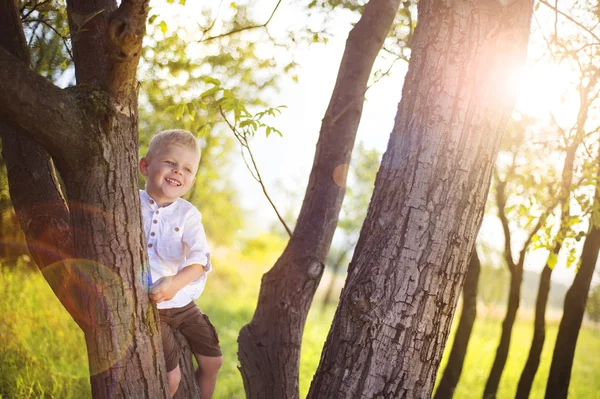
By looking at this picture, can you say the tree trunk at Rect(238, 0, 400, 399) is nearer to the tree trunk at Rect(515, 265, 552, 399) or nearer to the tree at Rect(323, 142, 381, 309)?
the tree trunk at Rect(515, 265, 552, 399)

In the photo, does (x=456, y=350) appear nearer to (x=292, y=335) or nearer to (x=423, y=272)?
(x=292, y=335)

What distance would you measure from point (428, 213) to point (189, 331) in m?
1.77

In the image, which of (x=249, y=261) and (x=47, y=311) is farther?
(x=249, y=261)

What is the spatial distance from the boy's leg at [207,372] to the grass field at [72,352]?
2606 mm

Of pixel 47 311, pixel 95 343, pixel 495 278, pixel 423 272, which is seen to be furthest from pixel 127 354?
pixel 495 278

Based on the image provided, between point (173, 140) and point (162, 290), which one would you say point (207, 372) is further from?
point (173, 140)

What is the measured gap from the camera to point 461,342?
23.7 feet

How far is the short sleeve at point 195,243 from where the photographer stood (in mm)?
2809

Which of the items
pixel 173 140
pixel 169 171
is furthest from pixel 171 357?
pixel 173 140

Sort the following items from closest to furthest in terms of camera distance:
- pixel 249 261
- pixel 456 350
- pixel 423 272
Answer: pixel 423 272 → pixel 456 350 → pixel 249 261

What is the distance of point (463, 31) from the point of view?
6.75ft

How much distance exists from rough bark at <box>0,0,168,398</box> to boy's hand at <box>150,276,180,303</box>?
2.7 inches

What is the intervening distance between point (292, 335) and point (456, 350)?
4.40 metres

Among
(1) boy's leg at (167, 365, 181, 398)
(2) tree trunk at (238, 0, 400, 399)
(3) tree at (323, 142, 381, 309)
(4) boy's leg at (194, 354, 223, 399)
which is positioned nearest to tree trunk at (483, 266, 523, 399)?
(2) tree trunk at (238, 0, 400, 399)
